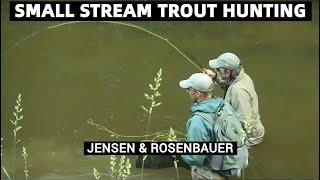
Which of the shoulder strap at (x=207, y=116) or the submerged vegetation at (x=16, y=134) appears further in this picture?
the submerged vegetation at (x=16, y=134)

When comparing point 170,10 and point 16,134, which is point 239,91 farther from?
point 16,134

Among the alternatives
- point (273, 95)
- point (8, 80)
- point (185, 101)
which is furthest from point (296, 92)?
point (8, 80)

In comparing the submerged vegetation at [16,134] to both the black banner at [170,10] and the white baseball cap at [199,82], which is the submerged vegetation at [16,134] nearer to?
the black banner at [170,10]

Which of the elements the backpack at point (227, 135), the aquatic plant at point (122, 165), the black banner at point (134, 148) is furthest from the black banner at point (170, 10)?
the aquatic plant at point (122, 165)

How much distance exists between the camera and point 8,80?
5.11m

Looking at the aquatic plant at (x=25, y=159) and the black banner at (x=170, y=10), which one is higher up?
the black banner at (x=170, y=10)

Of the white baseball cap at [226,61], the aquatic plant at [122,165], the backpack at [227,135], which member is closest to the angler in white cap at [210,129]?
the backpack at [227,135]

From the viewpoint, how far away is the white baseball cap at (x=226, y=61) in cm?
503

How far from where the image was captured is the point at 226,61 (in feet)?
16.5

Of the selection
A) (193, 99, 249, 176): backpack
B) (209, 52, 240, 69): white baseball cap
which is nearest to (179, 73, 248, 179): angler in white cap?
(193, 99, 249, 176): backpack

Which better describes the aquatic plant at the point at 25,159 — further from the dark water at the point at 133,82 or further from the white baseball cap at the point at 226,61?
the white baseball cap at the point at 226,61

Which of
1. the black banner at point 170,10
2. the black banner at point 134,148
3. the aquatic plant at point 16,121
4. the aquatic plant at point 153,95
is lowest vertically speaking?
the black banner at point 134,148

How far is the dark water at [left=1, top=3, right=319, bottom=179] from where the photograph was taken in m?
5.04

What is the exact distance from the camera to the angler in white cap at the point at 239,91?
16.5ft
